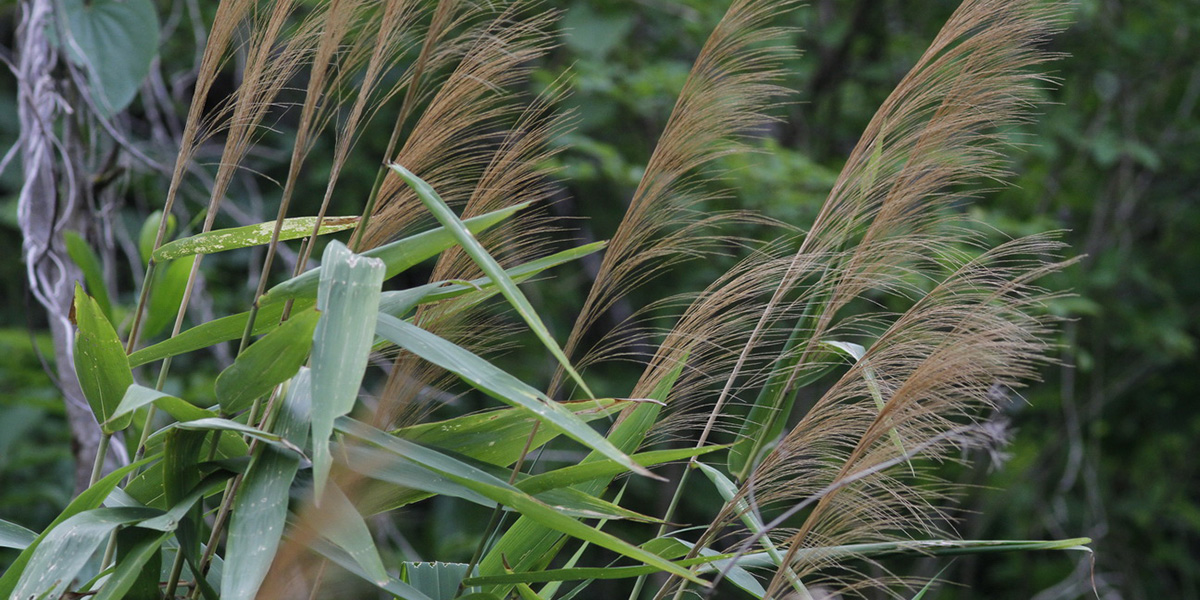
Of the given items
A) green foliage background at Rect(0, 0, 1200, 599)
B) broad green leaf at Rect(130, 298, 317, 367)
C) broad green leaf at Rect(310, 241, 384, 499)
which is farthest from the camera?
green foliage background at Rect(0, 0, 1200, 599)

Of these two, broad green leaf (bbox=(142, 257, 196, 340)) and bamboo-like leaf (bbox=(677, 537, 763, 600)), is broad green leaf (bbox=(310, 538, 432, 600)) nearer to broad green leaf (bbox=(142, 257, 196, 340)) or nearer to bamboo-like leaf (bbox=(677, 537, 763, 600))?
bamboo-like leaf (bbox=(677, 537, 763, 600))

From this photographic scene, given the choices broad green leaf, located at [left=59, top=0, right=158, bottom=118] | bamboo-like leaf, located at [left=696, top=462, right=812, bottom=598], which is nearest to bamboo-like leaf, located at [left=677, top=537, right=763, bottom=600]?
bamboo-like leaf, located at [left=696, top=462, right=812, bottom=598]

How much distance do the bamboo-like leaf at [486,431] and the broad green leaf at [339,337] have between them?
7.3 inches

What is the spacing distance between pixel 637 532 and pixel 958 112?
260 centimetres

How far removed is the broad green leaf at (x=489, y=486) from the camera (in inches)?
28.4

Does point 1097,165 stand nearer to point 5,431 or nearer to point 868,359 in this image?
point 868,359

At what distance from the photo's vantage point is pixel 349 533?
2.27ft

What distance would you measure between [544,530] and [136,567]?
1.15 ft

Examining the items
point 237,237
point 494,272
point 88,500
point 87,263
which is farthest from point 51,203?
point 494,272

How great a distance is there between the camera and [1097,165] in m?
3.54

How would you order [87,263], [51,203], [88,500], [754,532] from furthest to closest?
1. [51,203]
2. [87,263]
3. [754,532]
4. [88,500]

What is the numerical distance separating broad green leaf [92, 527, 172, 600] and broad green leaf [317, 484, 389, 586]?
0.44 feet

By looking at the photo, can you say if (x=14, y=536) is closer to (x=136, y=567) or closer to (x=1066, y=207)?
(x=136, y=567)

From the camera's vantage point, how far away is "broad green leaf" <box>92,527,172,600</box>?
0.72 metres
